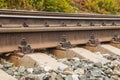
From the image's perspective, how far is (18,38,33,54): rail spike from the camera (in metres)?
6.98

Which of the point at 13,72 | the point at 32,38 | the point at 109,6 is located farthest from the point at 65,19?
the point at 109,6

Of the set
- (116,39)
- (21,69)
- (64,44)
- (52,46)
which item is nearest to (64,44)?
(64,44)

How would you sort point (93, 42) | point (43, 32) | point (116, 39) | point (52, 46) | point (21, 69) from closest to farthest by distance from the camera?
point (21, 69) < point (43, 32) < point (52, 46) < point (93, 42) < point (116, 39)

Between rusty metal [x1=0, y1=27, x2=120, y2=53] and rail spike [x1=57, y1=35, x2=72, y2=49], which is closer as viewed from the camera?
rusty metal [x1=0, y1=27, x2=120, y2=53]

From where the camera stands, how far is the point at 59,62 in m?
6.99

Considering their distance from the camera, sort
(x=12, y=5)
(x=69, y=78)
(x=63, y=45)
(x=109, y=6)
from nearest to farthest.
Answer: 1. (x=69, y=78)
2. (x=63, y=45)
3. (x=12, y=5)
4. (x=109, y=6)

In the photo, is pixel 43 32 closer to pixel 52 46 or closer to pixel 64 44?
pixel 52 46

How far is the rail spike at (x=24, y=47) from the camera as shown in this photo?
275 inches

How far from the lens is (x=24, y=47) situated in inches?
274

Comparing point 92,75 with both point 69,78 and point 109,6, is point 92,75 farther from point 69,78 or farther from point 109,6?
point 109,6

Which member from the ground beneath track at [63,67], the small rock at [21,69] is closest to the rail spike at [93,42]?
the ground beneath track at [63,67]

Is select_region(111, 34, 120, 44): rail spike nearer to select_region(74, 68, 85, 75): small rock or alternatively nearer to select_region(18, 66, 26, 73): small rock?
select_region(74, 68, 85, 75): small rock

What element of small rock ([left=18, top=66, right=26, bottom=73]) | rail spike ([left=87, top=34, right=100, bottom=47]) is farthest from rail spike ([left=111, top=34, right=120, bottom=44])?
small rock ([left=18, top=66, right=26, bottom=73])

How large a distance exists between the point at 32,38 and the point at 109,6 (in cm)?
1523
